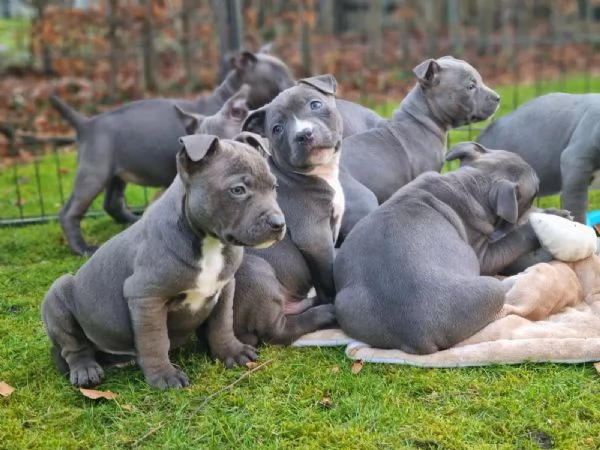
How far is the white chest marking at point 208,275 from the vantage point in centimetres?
439

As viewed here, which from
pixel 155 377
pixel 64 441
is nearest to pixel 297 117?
pixel 155 377

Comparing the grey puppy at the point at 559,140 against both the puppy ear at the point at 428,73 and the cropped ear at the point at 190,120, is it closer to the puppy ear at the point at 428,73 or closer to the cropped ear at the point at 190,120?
the puppy ear at the point at 428,73

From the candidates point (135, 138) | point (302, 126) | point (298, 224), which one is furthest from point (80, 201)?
point (302, 126)

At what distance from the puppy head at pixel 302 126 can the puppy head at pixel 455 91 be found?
1336 millimetres

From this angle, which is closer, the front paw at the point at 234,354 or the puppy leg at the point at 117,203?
the front paw at the point at 234,354

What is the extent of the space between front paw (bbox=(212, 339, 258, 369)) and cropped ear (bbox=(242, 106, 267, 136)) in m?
1.45

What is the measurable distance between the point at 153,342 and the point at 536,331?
2.09 meters

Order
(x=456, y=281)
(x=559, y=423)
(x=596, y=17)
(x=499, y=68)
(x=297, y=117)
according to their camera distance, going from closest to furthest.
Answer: (x=559, y=423) → (x=456, y=281) → (x=297, y=117) → (x=499, y=68) → (x=596, y=17)

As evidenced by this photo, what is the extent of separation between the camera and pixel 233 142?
4.39 m

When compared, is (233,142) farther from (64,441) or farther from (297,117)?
(64,441)

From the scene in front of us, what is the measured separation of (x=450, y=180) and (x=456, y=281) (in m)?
0.88

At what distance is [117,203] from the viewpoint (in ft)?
26.2

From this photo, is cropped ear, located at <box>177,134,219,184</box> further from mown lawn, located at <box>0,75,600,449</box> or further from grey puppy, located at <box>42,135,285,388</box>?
mown lawn, located at <box>0,75,600,449</box>

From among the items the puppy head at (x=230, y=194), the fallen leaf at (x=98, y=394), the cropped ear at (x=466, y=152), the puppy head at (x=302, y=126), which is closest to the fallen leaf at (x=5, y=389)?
the fallen leaf at (x=98, y=394)
